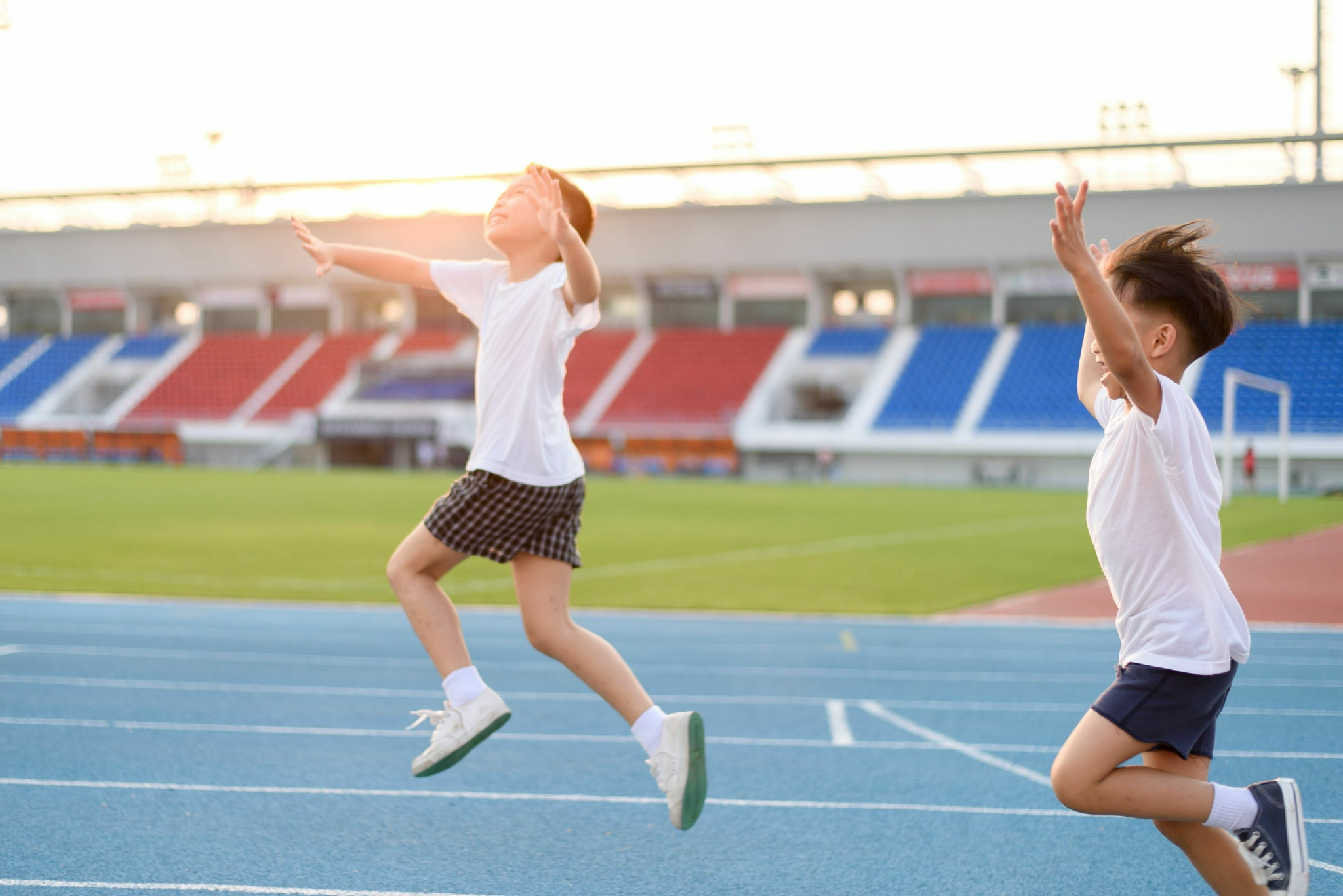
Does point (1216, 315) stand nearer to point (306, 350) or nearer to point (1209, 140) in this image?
point (1209, 140)

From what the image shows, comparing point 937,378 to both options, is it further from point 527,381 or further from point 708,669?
point 527,381

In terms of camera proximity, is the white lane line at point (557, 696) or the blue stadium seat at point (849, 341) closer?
the white lane line at point (557, 696)

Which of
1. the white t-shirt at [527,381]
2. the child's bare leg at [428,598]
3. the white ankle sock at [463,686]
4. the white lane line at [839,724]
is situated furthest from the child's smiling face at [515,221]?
the white lane line at [839,724]

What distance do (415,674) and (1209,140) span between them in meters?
35.9

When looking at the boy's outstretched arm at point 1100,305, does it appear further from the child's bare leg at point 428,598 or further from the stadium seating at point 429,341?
the stadium seating at point 429,341

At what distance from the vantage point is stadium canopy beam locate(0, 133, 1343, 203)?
1467 inches

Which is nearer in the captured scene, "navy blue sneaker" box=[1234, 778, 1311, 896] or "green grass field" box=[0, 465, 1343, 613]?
"navy blue sneaker" box=[1234, 778, 1311, 896]

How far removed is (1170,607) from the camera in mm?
2646

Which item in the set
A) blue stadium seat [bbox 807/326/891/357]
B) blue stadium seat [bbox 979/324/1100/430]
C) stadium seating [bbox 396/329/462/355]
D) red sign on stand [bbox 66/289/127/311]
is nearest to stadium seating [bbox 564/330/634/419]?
stadium seating [bbox 396/329/462/355]

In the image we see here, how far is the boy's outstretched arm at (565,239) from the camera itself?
10.9 feet

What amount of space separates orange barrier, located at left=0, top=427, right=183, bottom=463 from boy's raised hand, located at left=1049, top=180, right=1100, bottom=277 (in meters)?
45.4

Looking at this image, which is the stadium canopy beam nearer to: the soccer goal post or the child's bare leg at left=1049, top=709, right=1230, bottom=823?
the soccer goal post

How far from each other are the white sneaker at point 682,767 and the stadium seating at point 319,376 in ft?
144

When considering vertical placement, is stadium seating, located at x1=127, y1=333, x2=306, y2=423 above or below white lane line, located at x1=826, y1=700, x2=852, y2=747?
below
